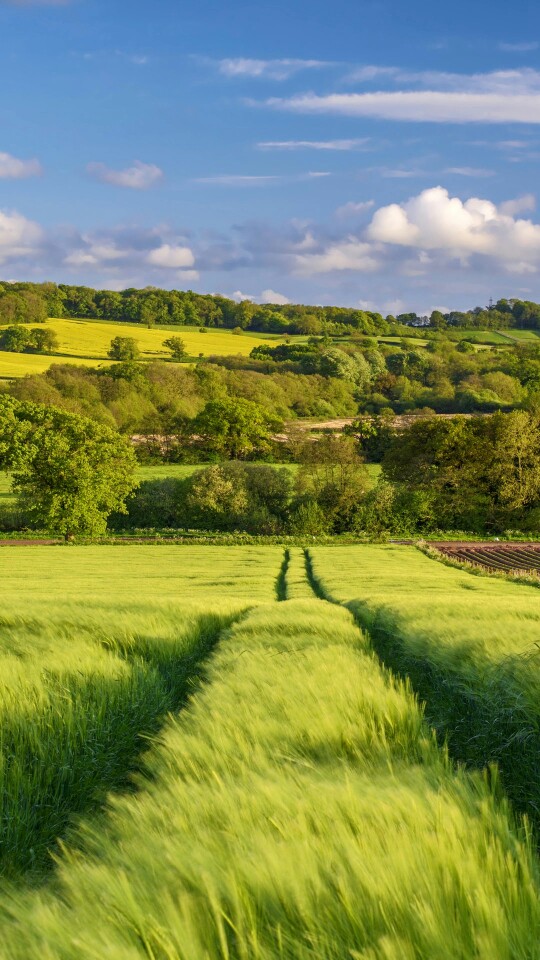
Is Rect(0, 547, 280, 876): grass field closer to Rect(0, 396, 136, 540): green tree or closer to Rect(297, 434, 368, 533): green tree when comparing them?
Rect(0, 396, 136, 540): green tree

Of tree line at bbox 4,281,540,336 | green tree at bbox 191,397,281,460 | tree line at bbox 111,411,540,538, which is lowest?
tree line at bbox 111,411,540,538

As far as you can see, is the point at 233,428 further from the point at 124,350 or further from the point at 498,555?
the point at 124,350

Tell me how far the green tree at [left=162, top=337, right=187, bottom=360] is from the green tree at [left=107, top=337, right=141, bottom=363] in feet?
26.6

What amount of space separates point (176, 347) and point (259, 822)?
145 metres

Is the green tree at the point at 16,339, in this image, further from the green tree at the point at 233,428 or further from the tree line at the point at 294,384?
the green tree at the point at 233,428

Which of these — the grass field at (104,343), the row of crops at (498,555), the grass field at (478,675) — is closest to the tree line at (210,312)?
the grass field at (104,343)

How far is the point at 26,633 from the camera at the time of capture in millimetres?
6922

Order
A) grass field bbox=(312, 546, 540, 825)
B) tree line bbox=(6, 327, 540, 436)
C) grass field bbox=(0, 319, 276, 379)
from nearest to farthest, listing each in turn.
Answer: grass field bbox=(312, 546, 540, 825), tree line bbox=(6, 327, 540, 436), grass field bbox=(0, 319, 276, 379)

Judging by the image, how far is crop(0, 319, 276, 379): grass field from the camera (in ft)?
415

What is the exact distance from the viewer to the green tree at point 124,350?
132250 millimetres

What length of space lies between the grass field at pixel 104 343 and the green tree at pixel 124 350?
196 centimetres

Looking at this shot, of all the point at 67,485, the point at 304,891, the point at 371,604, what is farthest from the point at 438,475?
the point at 304,891

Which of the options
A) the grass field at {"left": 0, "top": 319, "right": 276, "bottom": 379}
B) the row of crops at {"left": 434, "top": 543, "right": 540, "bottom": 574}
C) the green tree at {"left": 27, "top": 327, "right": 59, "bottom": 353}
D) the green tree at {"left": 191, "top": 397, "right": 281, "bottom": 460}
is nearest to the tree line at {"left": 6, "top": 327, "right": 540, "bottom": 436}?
the green tree at {"left": 191, "top": 397, "right": 281, "bottom": 460}

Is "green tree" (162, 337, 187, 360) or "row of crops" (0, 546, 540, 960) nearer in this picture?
"row of crops" (0, 546, 540, 960)
